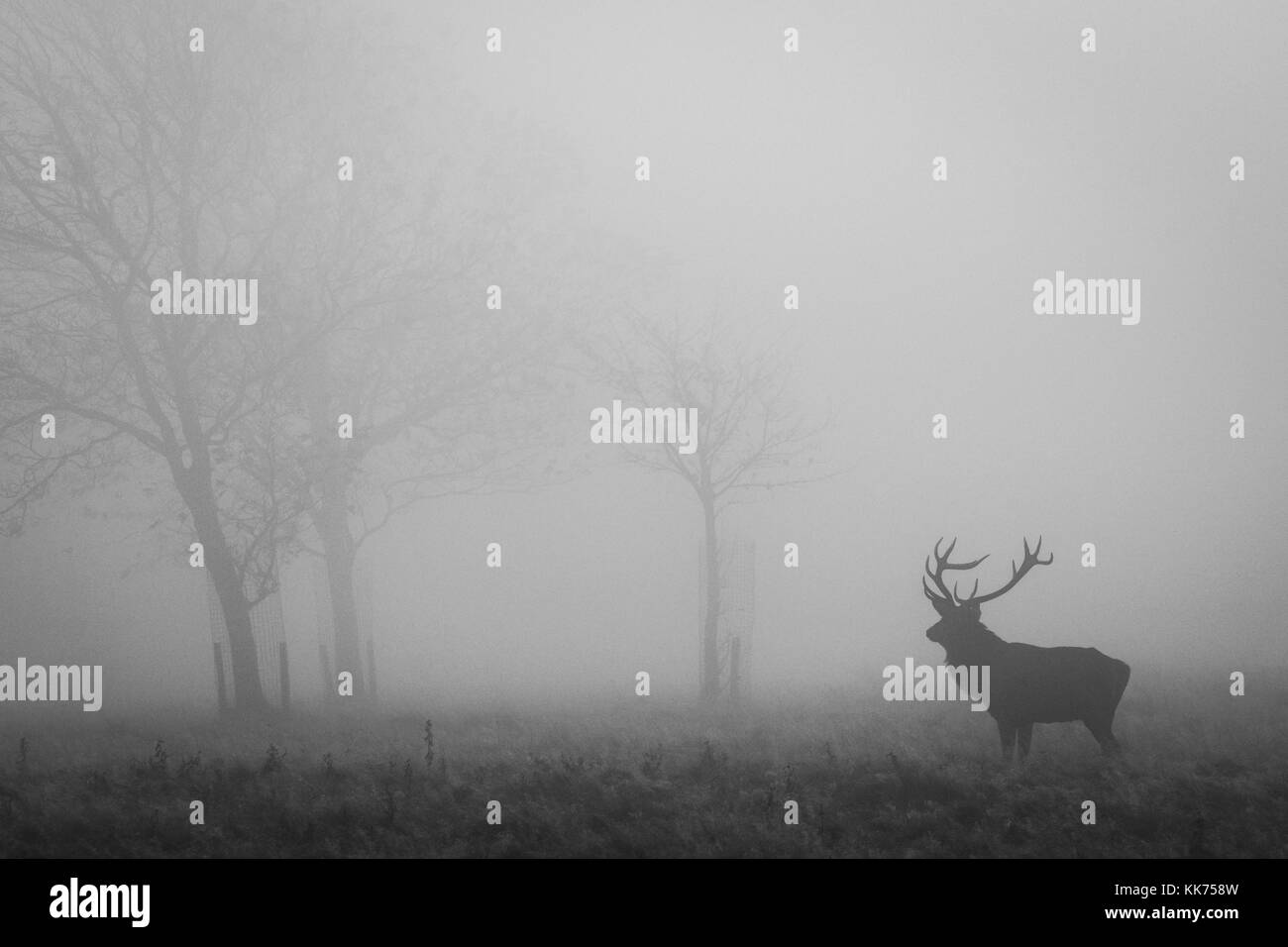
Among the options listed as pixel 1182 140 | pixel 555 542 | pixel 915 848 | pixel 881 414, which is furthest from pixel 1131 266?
pixel 1182 140

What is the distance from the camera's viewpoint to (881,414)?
227 ft

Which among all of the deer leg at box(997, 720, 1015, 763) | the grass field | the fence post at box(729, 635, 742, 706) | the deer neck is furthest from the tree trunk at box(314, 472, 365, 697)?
the deer leg at box(997, 720, 1015, 763)

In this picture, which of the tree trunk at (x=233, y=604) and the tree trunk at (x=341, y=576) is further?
the tree trunk at (x=341, y=576)

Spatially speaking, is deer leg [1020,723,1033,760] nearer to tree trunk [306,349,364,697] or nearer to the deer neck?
the deer neck

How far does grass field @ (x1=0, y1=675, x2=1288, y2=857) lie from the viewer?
11375mm

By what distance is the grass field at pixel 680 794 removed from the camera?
1138 centimetres

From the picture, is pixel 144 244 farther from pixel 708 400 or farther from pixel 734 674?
pixel 734 674

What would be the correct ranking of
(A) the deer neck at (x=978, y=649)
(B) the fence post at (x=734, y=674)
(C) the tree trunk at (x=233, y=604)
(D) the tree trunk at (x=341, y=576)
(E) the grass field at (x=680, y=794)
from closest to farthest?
(E) the grass field at (x=680, y=794) → (A) the deer neck at (x=978, y=649) → (C) the tree trunk at (x=233, y=604) → (B) the fence post at (x=734, y=674) → (D) the tree trunk at (x=341, y=576)

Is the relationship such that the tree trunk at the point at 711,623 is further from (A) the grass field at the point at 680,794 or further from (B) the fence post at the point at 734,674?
(A) the grass field at the point at 680,794

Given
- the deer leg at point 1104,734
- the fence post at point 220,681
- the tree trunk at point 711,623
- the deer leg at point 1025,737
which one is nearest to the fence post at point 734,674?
the tree trunk at point 711,623

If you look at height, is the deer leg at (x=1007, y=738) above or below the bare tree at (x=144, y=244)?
below

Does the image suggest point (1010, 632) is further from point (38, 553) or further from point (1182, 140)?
point (1182, 140)
